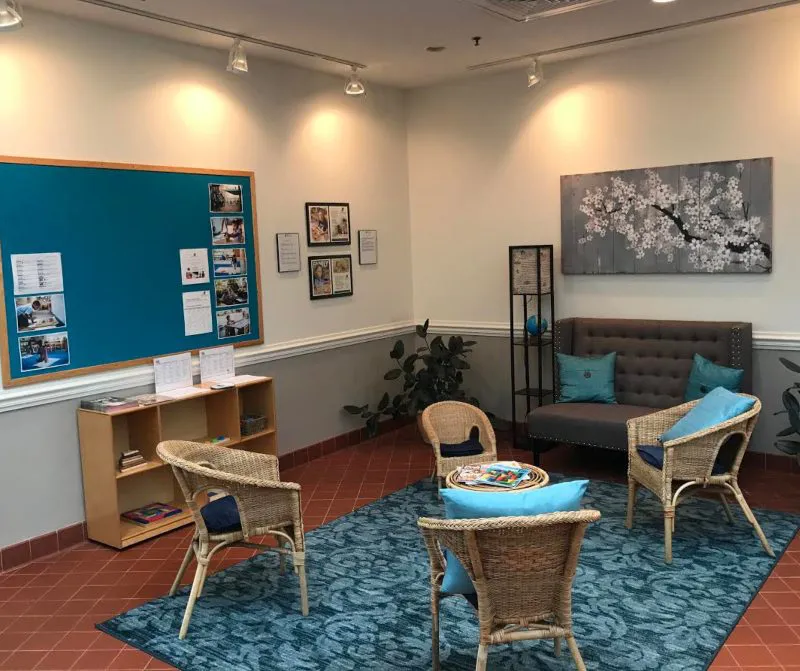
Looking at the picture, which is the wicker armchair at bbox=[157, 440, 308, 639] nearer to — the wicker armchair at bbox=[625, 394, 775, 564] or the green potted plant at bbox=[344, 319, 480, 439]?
the wicker armchair at bbox=[625, 394, 775, 564]

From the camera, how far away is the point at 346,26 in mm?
5078

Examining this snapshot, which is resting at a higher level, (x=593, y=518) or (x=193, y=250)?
Answer: (x=193, y=250)

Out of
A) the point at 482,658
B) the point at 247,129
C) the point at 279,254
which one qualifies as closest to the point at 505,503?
the point at 482,658

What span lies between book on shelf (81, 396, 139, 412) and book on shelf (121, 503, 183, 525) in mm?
727

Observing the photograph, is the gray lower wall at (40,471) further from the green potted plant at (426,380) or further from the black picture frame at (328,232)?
the green potted plant at (426,380)

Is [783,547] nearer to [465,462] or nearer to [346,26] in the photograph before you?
[465,462]

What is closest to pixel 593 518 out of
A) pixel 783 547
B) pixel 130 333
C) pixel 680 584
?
pixel 680 584

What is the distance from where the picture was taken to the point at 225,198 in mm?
5582

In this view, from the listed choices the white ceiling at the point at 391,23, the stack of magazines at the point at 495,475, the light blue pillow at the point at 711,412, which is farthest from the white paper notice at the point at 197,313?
the light blue pillow at the point at 711,412

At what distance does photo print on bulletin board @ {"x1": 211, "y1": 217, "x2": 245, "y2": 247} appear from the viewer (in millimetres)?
5516

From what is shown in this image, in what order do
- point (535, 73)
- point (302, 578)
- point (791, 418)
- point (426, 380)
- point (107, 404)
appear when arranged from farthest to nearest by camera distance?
point (426, 380) < point (535, 73) < point (791, 418) < point (107, 404) < point (302, 578)

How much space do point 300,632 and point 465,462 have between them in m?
1.78

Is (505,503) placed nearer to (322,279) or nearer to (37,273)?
(37,273)

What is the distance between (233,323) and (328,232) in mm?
1288
